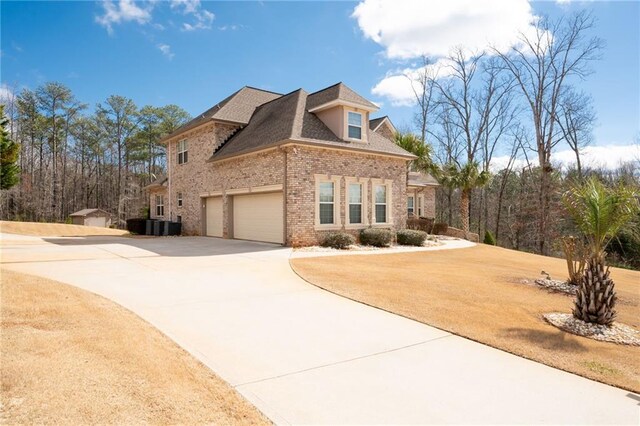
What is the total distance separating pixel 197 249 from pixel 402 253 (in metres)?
8.51

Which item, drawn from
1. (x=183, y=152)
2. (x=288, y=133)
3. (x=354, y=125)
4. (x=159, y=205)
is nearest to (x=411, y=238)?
(x=354, y=125)

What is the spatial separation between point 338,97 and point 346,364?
14.6 meters

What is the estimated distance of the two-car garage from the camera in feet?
54.0

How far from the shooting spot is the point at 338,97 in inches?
664

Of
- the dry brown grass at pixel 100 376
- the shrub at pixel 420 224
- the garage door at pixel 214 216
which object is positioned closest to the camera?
the dry brown grass at pixel 100 376

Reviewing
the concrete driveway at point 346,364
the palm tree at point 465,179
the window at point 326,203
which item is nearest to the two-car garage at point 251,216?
the window at point 326,203

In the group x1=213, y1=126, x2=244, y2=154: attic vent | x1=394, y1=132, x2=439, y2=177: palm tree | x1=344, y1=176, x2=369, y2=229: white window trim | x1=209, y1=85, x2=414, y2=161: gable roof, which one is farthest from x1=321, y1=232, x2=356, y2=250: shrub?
x1=394, y1=132, x2=439, y2=177: palm tree

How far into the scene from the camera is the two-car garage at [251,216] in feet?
54.0

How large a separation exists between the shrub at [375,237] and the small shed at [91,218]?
32276 mm

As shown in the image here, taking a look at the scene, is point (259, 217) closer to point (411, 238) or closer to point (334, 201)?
point (334, 201)

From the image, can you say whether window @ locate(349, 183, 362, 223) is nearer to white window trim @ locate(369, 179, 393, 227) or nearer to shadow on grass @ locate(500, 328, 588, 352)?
white window trim @ locate(369, 179, 393, 227)

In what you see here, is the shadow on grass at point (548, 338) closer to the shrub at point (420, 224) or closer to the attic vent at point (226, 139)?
the attic vent at point (226, 139)

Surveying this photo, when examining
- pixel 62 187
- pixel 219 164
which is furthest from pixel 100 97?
pixel 219 164

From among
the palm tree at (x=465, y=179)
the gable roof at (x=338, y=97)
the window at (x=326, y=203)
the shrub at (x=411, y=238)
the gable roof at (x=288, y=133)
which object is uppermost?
the gable roof at (x=338, y=97)
